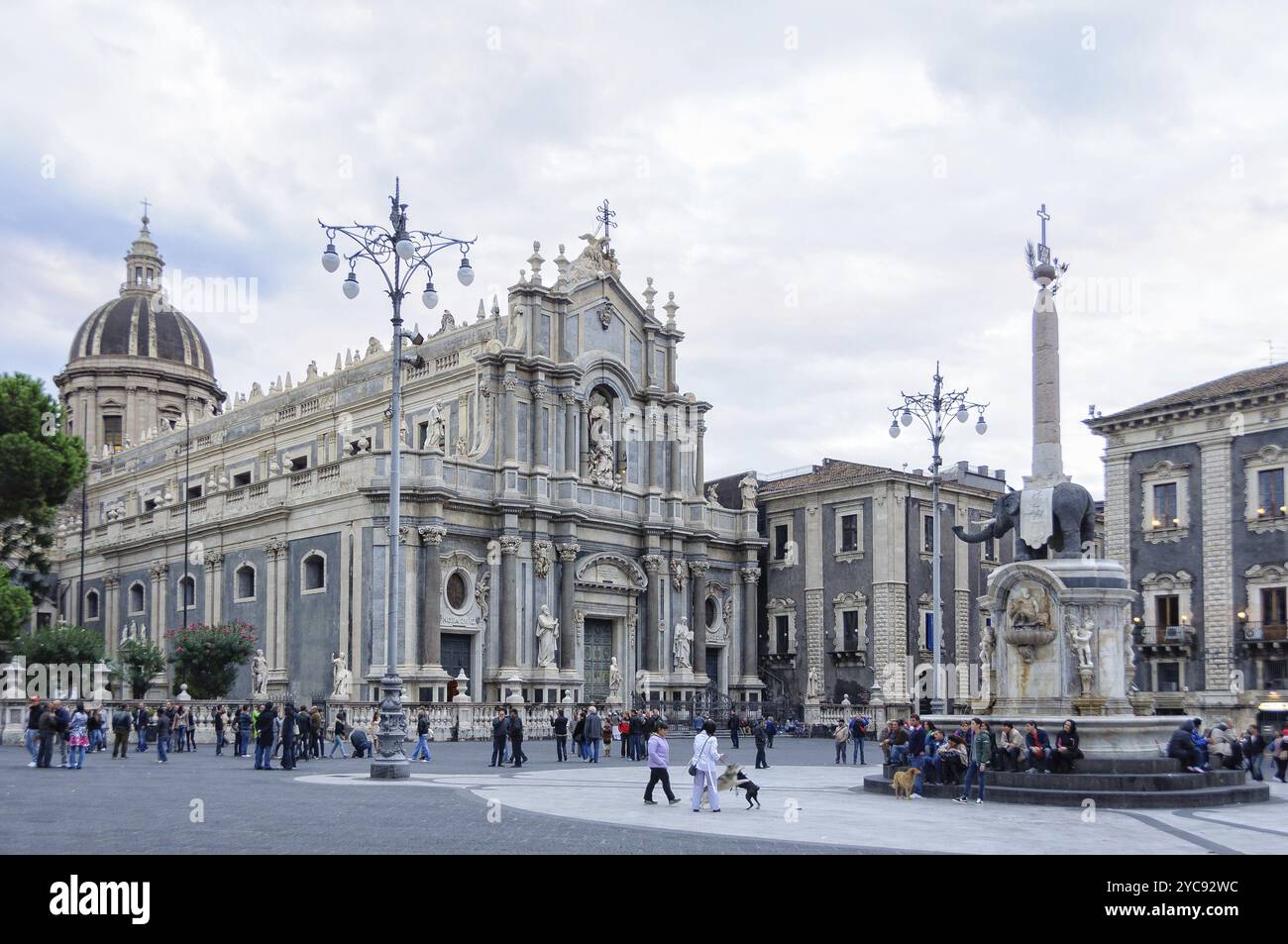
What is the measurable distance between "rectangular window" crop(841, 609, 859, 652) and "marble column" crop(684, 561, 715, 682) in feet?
19.9

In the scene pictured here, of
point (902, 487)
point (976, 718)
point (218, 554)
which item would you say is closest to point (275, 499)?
point (218, 554)

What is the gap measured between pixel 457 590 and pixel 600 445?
898cm

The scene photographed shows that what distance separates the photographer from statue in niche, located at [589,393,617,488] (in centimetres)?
5403

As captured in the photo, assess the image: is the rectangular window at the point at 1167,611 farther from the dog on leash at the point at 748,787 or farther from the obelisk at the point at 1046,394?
the dog on leash at the point at 748,787

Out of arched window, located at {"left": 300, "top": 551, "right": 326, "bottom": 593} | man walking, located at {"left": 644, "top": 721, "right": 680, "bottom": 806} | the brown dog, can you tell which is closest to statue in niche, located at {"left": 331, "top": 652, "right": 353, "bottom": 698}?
arched window, located at {"left": 300, "top": 551, "right": 326, "bottom": 593}

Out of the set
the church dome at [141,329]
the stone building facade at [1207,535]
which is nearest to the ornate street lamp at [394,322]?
the stone building facade at [1207,535]

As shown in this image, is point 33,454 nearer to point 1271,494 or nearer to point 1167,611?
point 1167,611

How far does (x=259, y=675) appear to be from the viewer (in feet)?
153

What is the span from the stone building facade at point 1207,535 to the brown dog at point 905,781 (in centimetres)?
2816

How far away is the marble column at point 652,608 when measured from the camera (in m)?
54.4

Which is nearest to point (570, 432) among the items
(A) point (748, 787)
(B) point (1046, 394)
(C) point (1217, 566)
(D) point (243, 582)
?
(D) point (243, 582)

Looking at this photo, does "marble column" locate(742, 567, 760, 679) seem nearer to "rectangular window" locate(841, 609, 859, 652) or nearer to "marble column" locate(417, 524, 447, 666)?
"rectangular window" locate(841, 609, 859, 652)
